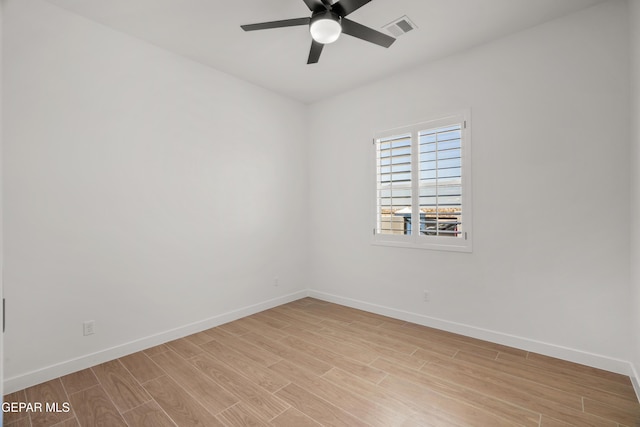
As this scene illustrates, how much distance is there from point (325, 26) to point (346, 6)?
18cm

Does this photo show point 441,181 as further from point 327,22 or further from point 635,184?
point 327,22

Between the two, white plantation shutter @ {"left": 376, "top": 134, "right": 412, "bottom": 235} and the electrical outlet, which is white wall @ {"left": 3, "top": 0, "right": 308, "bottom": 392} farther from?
white plantation shutter @ {"left": 376, "top": 134, "right": 412, "bottom": 235}

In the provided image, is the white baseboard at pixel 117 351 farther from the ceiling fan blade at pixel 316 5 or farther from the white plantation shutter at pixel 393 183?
the ceiling fan blade at pixel 316 5

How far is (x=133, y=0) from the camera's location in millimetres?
2385

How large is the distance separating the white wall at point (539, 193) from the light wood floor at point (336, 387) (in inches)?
11.8

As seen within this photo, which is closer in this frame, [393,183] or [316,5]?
[316,5]

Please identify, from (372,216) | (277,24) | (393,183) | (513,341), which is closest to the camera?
(277,24)

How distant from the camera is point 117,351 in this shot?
8.95 feet

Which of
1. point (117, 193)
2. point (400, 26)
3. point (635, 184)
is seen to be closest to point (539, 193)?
point (635, 184)

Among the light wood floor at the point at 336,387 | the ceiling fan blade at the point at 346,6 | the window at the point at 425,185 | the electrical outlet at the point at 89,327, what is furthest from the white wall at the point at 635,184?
the electrical outlet at the point at 89,327

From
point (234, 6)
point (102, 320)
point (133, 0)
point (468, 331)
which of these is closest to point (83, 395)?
point (102, 320)

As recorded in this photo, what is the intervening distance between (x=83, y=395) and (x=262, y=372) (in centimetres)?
124

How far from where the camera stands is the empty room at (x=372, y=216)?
222 centimetres

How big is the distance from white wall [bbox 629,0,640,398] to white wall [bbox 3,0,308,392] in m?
3.46
